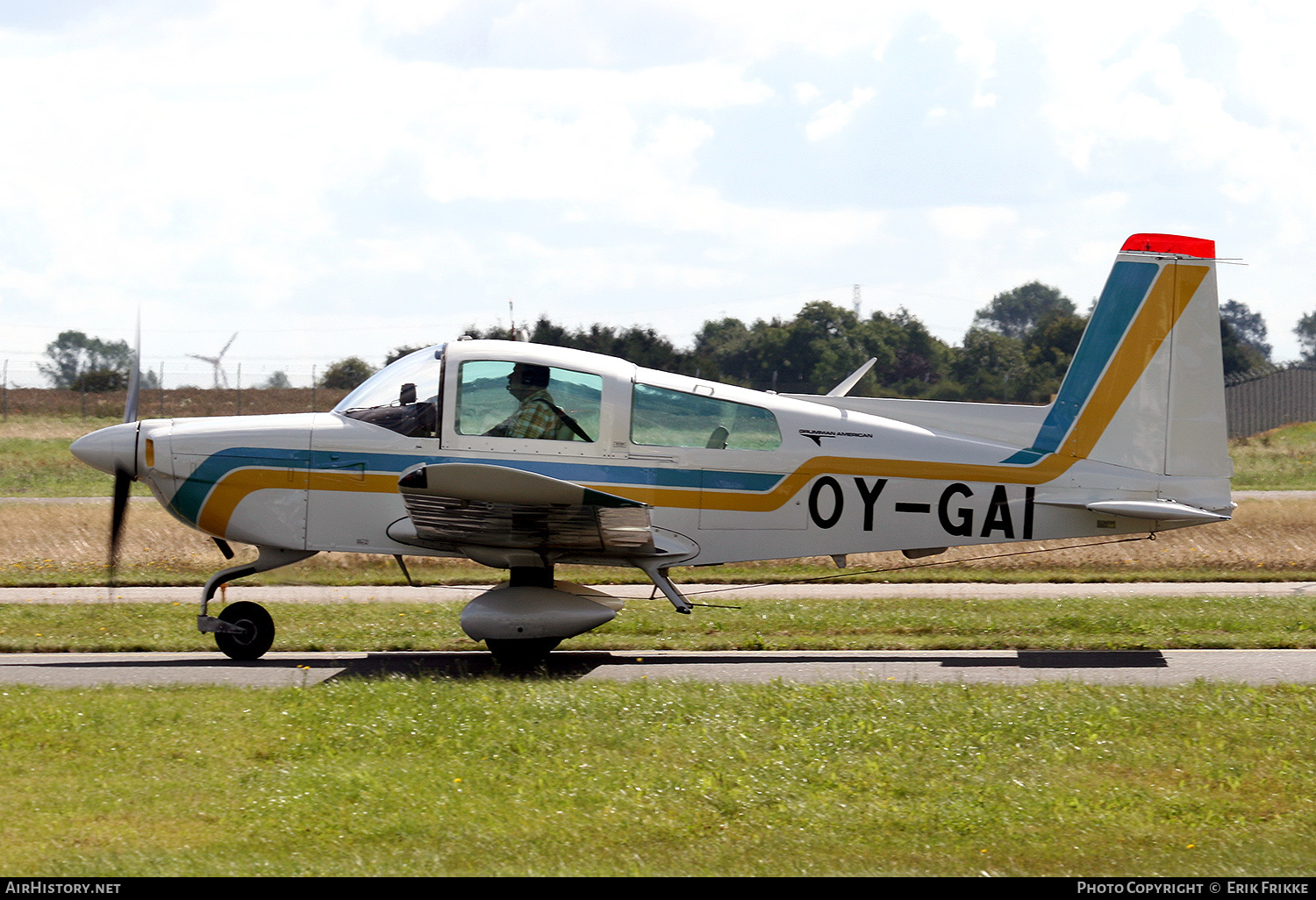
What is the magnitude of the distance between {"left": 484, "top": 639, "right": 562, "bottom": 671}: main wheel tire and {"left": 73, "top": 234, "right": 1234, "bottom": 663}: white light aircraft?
2 cm

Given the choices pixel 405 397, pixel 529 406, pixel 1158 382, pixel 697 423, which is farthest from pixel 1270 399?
pixel 405 397

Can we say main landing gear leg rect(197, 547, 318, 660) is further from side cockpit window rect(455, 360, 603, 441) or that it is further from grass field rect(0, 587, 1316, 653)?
side cockpit window rect(455, 360, 603, 441)

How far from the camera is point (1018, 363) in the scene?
150 feet

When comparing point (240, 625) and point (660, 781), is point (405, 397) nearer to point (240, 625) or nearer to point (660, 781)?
point (240, 625)

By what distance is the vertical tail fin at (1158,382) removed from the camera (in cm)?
987

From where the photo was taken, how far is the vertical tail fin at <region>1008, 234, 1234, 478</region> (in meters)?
9.87

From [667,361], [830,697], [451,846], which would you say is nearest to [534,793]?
[451,846]

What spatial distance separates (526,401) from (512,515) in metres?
→ 1.06

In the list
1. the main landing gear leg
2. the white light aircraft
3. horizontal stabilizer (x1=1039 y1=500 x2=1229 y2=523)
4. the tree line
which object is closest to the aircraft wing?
the white light aircraft

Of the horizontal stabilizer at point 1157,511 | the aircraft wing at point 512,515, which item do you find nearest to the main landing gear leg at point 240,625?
the aircraft wing at point 512,515

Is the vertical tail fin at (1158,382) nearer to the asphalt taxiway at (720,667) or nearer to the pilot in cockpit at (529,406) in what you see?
the asphalt taxiway at (720,667)

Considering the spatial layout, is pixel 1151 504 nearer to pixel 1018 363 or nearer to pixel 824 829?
pixel 824 829

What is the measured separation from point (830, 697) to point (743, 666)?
1.98 meters

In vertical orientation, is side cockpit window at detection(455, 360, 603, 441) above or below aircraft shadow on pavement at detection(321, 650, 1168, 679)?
above
